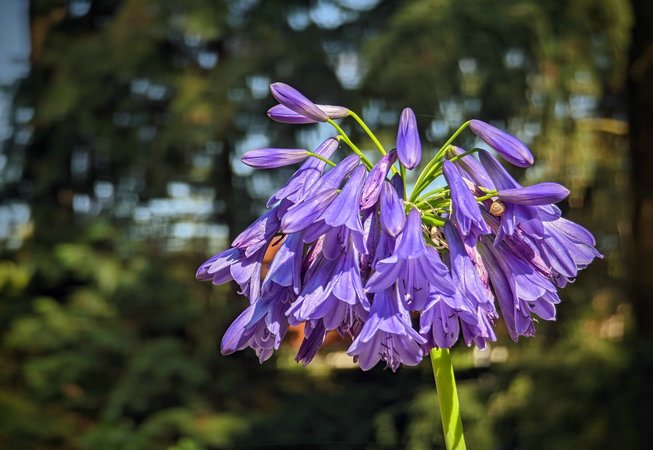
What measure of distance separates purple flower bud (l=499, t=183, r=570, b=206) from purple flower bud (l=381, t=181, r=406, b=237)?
0.18 m

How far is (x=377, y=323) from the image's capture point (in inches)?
49.1

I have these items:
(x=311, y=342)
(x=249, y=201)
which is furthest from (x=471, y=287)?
(x=249, y=201)

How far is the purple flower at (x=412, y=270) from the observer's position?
1214 mm

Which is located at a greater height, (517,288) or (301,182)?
(301,182)

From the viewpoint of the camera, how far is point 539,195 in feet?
3.97

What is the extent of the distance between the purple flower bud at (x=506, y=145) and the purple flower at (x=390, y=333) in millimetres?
327

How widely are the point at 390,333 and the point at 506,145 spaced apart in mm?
400

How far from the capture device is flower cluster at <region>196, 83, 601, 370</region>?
1246mm

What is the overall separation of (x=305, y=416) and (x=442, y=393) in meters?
5.71

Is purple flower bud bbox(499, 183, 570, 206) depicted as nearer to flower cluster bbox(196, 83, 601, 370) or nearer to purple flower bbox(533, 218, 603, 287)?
flower cluster bbox(196, 83, 601, 370)

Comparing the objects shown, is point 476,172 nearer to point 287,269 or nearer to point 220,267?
point 287,269

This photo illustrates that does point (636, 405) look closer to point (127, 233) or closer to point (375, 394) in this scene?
point (375, 394)

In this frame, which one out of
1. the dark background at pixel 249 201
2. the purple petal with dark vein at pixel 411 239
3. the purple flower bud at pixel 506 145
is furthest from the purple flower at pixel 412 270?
the dark background at pixel 249 201

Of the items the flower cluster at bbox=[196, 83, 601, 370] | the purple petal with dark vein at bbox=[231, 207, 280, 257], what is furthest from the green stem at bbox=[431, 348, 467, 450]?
the purple petal with dark vein at bbox=[231, 207, 280, 257]
